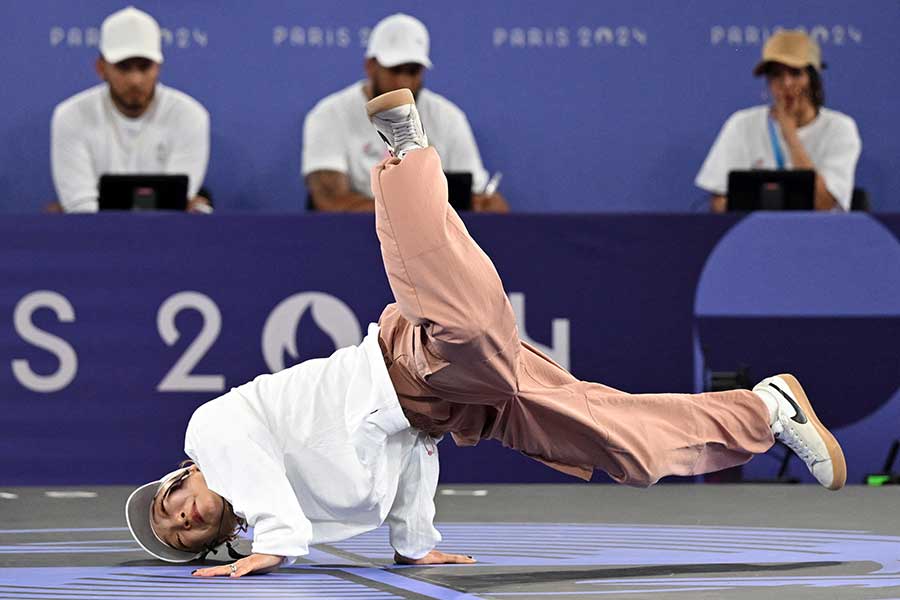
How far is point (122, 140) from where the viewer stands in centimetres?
721

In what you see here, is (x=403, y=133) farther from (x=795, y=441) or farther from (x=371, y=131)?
(x=371, y=131)

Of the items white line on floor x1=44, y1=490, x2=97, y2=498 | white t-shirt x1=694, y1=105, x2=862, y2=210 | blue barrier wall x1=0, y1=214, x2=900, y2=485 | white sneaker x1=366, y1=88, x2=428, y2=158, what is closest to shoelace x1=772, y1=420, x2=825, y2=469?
white sneaker x1=366, y1=88, x2=428, y2=158

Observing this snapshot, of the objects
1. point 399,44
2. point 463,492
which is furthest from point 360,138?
point 463,492

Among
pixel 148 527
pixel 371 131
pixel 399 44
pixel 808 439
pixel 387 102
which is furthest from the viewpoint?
pixel 371 131

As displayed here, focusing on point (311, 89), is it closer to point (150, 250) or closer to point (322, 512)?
point (150, 250)

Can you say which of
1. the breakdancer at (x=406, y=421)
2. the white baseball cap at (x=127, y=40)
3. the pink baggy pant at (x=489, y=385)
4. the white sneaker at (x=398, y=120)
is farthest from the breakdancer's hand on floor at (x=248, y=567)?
the white baseball cap at (x=127, y=40)

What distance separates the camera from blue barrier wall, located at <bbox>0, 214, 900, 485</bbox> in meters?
5.59

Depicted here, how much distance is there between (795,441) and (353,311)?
2.20 metres

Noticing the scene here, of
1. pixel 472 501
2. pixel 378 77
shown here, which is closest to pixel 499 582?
pixel 472 501

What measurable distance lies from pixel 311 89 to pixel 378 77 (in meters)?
1.02

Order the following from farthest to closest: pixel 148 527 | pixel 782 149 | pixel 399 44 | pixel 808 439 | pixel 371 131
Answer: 1. pixel 782 149
2. pixel 371 131
3. pixel 399 44
4. pixel 808 439
5. pixel 148 527

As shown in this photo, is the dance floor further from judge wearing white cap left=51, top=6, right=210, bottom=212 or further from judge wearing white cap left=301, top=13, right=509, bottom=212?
judge wearing white cap left=51, top=6, right=210, bottom=212

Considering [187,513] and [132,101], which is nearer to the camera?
[187,513]

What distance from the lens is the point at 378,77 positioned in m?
6.91
